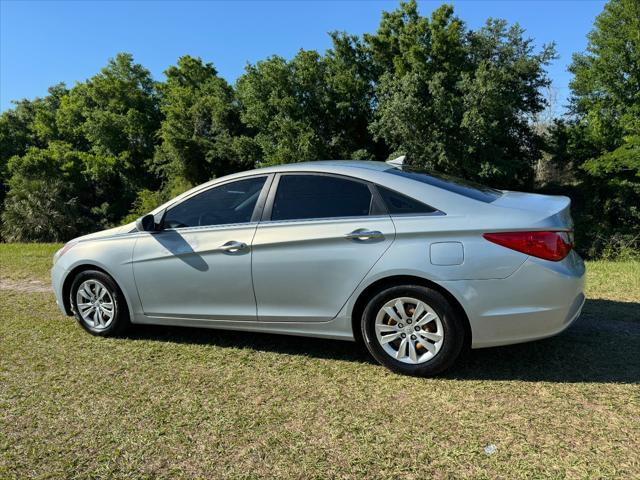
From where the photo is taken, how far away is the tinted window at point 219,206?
460 cm

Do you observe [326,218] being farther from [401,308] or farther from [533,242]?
[533,242]

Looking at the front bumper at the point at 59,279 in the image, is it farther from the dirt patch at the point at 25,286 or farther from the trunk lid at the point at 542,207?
the trunk lid at the point at 542,207

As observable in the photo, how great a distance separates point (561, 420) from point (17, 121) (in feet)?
126

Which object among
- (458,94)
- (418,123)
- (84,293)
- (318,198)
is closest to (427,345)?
(318,198)

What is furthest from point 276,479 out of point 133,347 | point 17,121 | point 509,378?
point 17,121

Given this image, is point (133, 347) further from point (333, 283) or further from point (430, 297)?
point (430, 297)

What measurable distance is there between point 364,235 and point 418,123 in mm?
16460

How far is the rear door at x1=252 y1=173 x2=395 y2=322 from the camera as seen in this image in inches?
158

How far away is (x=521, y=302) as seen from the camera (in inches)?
143

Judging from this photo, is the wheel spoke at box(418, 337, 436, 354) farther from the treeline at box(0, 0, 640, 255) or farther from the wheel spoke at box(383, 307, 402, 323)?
the treeline at box(0, 0, 640, 255)

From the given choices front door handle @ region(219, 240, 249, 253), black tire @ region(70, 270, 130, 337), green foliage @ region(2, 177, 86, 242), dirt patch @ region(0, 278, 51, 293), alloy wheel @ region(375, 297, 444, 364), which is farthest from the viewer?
green foliage @ region(2, 177, 86, 242)

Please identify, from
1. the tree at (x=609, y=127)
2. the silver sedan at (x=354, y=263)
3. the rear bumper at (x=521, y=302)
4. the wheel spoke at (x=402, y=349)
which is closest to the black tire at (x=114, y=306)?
the silver sedan at (x=354, y=263)

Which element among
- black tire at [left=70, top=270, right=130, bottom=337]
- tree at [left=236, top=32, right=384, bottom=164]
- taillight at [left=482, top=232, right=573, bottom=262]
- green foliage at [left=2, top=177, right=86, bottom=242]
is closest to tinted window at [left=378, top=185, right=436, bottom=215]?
taillight at [left=482, top=232, right=573, bottom=262]

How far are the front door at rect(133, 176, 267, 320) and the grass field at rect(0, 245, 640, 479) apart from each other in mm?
432
